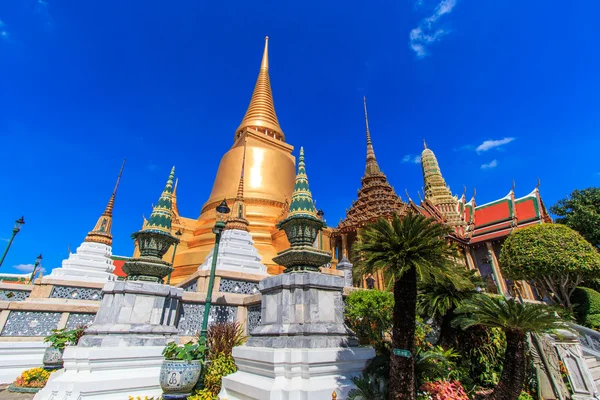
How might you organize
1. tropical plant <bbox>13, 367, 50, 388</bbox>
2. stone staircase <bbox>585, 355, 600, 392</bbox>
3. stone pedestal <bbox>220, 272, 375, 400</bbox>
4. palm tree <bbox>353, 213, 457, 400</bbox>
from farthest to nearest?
stone staircase <bbox>585, 355, 600, 392</bbox>
tropical plant <bbox>13, 367, 50, 388</bbox>
stone pedestal <bbox>220, 272, 375, 400</bbox>
palm tree <bbox>353, 213, 457, 400</bbox>

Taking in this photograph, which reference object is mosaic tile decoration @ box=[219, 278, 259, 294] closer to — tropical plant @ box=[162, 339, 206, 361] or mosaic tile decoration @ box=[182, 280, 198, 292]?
mosaic tile decoration @ box=[182, 280, 198, 292]

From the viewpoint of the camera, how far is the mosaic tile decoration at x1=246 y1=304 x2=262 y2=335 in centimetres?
678

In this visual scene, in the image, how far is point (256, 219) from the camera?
60.8 ft

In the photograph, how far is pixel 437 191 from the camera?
37469mm

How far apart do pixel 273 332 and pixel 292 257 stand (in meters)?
1.20

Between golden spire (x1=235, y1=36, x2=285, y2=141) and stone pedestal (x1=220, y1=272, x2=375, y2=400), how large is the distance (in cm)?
2241

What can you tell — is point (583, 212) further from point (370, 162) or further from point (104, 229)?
point (104, 229)

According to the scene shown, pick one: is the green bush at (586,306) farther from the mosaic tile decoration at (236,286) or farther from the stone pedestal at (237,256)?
the mosaic tile decoration at (236,286)

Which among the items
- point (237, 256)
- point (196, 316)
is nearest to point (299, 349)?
point (196, 316)

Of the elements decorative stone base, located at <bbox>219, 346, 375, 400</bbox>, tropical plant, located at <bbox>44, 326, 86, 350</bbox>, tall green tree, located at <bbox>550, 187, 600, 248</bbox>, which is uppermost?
tall green tree, located at <bbox>550, 187, 600, 248</bbox>

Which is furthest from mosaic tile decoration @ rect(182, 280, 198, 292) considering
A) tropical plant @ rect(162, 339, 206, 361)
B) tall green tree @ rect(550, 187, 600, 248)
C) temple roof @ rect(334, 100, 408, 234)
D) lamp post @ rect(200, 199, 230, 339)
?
tall green tree @ rect(550, 187, 600, 248)

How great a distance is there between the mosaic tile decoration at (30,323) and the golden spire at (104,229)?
18.8 feet

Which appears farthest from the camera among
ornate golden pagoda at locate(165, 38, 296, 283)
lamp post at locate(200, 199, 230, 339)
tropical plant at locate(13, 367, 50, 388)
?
ornate golden pagoda at locate(165, 38, 296, 283)

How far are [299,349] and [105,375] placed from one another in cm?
350
